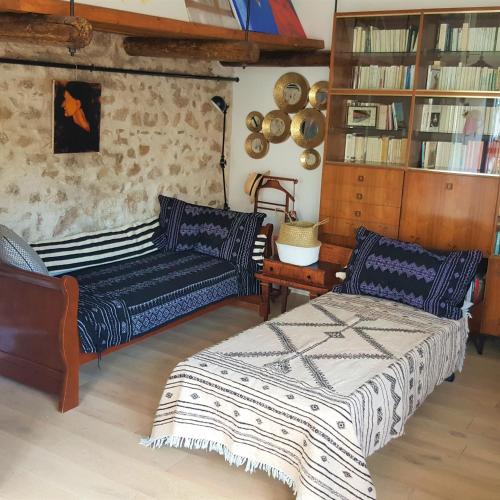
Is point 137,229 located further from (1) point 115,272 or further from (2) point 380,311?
(2) point 380,311

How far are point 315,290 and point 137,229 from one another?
1446mm

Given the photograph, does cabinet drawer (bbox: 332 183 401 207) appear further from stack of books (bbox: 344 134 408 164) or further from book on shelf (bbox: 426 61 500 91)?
book on shelf (bbox: 426 61 500 91)

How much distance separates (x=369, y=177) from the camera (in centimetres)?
483

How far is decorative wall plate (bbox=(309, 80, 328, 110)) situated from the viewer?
536cm

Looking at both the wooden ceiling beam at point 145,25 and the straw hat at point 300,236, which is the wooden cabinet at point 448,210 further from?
the wooden ceiling beam at point 145,25

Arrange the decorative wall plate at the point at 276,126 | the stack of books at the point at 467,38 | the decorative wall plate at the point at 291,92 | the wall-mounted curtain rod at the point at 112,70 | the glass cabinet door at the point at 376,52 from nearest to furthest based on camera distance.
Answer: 1. the wall-mounted curtain rod at the point at 112,70
2. the stack of books at the point at 467,38
3. the glass cabinet door at the point at 376,52
4. the decorative wall plate at the point at 291,92
5. the decorative wall plate at the point at 276,126

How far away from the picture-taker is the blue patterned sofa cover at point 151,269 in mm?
3815

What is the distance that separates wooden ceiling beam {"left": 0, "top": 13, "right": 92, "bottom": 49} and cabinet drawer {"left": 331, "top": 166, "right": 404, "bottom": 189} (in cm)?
227

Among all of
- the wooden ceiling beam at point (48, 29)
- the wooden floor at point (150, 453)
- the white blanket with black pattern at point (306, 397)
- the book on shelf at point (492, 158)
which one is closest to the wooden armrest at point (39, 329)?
the wooden floor at point (150, 453)

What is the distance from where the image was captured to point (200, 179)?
Answer: 19.0 feet

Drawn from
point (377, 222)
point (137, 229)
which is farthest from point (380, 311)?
point (137, 229)

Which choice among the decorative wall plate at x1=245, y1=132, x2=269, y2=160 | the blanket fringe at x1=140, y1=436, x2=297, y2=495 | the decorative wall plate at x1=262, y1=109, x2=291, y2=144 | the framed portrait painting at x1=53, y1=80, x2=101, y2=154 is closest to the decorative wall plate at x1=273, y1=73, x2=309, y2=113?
the decorative wall plate at x1=262, y1=109, x2=291, y2=144

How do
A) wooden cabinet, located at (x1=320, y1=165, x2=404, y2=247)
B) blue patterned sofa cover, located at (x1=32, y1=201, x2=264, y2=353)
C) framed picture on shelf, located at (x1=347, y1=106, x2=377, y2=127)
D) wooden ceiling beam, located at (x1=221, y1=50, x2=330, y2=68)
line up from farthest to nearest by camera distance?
wooden ceiling beam, located at (x1=221, y1=50, x2=330, y2=68) → framed picture on shelf, located at (x1=347, y1=106, x2=377, y2=127) → wooden cabinet, located at (x1=320, y1=165, x2=404, y2=247) → blue patterned sofa cover, located at (x1=32, y1=201, x2=264, y2=353)

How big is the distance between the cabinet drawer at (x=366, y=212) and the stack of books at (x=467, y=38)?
3.84ft
